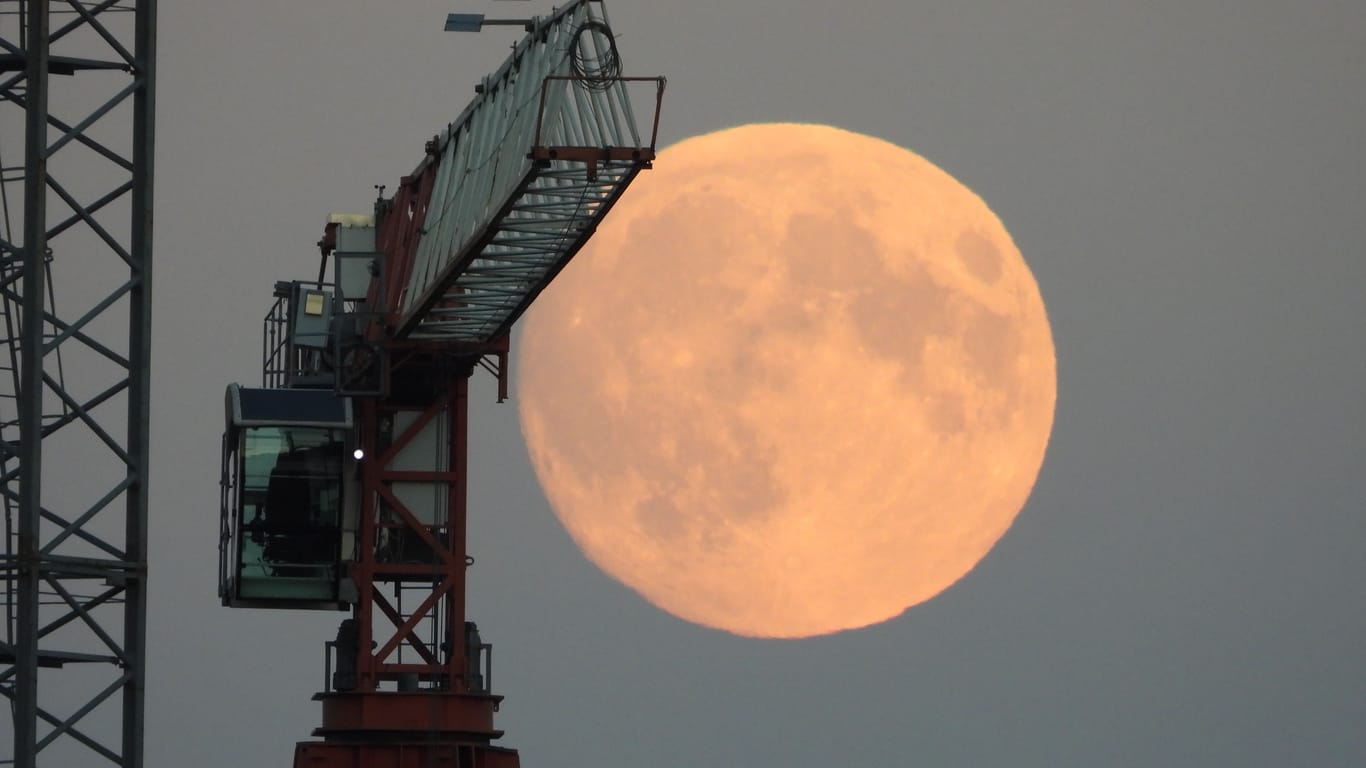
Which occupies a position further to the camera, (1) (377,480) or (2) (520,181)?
(1) (377,480)

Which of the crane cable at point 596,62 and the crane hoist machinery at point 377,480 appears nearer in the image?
the crane cable at point 596,62

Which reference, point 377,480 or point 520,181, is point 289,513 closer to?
point 377,480

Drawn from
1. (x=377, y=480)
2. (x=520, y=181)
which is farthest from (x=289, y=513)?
(x=520, y=181)

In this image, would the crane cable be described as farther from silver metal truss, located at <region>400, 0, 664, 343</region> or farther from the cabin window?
the cabin window

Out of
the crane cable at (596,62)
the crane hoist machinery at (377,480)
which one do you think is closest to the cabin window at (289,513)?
the crane hoist machinery at (377,480)

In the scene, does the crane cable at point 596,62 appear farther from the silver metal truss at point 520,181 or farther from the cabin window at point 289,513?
the cabin window at point 289,513

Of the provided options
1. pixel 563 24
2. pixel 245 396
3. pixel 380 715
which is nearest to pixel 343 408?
pixel 245 396

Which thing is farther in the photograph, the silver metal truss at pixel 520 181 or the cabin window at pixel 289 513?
the cabin window at pixel 289 513

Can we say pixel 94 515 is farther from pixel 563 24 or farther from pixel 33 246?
pixel 563 24
